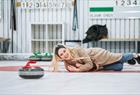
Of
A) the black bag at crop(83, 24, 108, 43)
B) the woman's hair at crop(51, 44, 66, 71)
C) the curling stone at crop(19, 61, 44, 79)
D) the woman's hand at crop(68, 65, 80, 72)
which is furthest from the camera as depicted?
the black bag at crop(83, 24, 108, 43)

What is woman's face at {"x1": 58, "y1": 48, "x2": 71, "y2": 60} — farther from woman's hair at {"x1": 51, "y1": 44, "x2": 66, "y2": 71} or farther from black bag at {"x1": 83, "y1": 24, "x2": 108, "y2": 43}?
black bag at {"x1": 83, "y1": 24, "x2": 108, "y2": 43}

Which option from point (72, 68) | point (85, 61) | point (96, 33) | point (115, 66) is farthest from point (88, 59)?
point (96, 33)

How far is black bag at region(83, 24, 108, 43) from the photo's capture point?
11844 millimetres

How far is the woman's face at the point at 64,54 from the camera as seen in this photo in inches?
225

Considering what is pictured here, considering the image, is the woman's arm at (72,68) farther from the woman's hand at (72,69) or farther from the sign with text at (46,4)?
the sign with text at (46,4)

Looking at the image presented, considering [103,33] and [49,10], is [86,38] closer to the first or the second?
[103,33]

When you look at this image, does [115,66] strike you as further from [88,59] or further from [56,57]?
[56,57]

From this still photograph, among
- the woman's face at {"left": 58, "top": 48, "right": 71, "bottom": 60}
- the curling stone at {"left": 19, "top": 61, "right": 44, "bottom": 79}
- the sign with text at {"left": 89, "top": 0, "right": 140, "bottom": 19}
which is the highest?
the sign with text at {"left": 89, "top": 0, "right": 140, "bottom": 19}

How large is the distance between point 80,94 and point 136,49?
30.2 ft

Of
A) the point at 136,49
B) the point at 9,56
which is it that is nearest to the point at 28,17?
the point at 9,56

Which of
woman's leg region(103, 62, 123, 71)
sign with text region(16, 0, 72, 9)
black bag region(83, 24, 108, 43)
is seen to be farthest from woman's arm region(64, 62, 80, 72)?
sign with text region(16, 0, 72, 9)

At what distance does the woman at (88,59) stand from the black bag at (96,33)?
5364 mm

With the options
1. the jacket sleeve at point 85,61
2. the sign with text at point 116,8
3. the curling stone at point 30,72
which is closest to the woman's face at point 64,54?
the jacket sleeve at point 85,61

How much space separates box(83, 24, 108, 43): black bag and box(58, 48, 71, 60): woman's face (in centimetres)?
613
